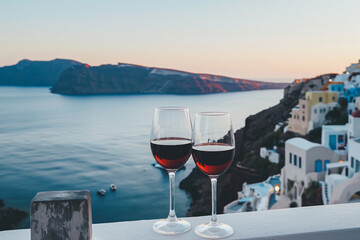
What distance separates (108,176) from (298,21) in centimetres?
2884

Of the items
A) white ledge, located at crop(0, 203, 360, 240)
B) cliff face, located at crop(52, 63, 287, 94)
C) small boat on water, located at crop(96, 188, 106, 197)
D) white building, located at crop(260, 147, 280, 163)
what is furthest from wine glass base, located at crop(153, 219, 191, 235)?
cliff face, located at crop(52, 63, 287, 94)

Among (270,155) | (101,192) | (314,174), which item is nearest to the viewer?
(314,174)

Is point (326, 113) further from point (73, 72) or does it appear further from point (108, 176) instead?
point (73, 72)

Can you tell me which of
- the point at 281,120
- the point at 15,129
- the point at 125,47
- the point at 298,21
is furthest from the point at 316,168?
the point at 125,47

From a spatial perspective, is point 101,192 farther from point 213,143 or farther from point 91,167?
point 213,143

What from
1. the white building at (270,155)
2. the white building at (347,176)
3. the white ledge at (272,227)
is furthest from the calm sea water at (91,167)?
the white ledge at (272,227)

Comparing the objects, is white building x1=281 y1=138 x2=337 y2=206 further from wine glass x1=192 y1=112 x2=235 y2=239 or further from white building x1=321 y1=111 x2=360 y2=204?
wine glass x1=192 y1=112 x2=235 y2=239

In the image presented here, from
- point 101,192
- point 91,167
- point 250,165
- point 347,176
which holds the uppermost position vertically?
point 347,176

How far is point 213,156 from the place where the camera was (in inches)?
28.6

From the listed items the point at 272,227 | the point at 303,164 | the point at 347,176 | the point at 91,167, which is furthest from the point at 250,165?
the point at 272,227

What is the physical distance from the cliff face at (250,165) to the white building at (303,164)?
4.00 m

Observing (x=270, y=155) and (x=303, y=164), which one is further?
(x=270, y=155)

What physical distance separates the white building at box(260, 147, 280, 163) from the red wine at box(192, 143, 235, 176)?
21459 millimetres

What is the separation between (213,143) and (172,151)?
97 millimetres
